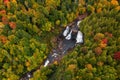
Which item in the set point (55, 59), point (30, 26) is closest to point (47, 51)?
point (55, 59)

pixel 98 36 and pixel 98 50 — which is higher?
pixel 98 36

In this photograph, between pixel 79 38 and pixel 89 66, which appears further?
pixel 79 38

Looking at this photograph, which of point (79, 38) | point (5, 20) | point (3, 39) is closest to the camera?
point (79, 38)

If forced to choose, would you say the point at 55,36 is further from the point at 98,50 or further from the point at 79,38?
the point at 98,50

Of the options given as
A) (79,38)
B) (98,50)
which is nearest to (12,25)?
(79,38)

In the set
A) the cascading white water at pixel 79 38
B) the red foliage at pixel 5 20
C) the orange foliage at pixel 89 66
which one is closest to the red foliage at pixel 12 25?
the red foliage at pixel 5 20

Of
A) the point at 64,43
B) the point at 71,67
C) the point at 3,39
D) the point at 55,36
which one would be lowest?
the point at 64,43

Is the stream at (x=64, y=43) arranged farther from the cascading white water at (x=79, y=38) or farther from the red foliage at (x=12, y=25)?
the red foliage at (x=12, y=25)
